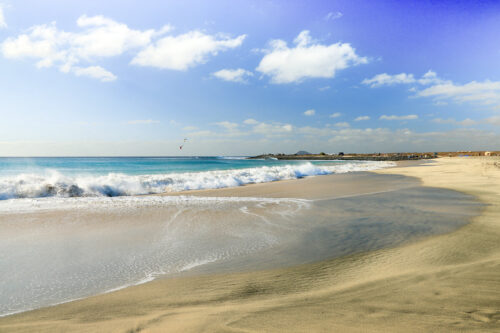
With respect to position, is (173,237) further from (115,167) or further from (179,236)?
(115,167)

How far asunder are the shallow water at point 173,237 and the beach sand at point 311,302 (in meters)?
0.38

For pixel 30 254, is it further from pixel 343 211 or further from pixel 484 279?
pixel 343 211

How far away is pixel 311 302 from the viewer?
2.68 metres

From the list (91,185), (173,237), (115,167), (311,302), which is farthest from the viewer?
(115,167)

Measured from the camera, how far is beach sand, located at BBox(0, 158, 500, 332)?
2.27 metres

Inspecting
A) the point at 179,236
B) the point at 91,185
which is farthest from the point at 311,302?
the point at 91,185

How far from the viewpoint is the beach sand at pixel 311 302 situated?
2268 mm

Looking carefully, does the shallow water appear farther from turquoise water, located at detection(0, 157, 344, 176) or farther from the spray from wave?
turquoise water, located at detection(0, 157, 344, 176)

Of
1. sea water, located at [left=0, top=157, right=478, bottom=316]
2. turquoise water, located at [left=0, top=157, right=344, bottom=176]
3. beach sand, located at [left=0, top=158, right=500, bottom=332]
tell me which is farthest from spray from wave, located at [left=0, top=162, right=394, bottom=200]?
turquoise water, located at [left=0, top=157, right=344, bottom=176]

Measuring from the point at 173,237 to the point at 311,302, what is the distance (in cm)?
341

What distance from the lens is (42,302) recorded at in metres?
2.87

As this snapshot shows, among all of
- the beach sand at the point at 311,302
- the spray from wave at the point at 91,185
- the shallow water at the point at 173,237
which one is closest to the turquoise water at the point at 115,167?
the spray from wave at the point at 91,185

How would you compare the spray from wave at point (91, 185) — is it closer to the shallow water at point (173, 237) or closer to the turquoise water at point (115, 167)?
the shallow water at point (173, 237)

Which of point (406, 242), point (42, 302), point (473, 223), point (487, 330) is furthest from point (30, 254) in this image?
point (473, 223)
